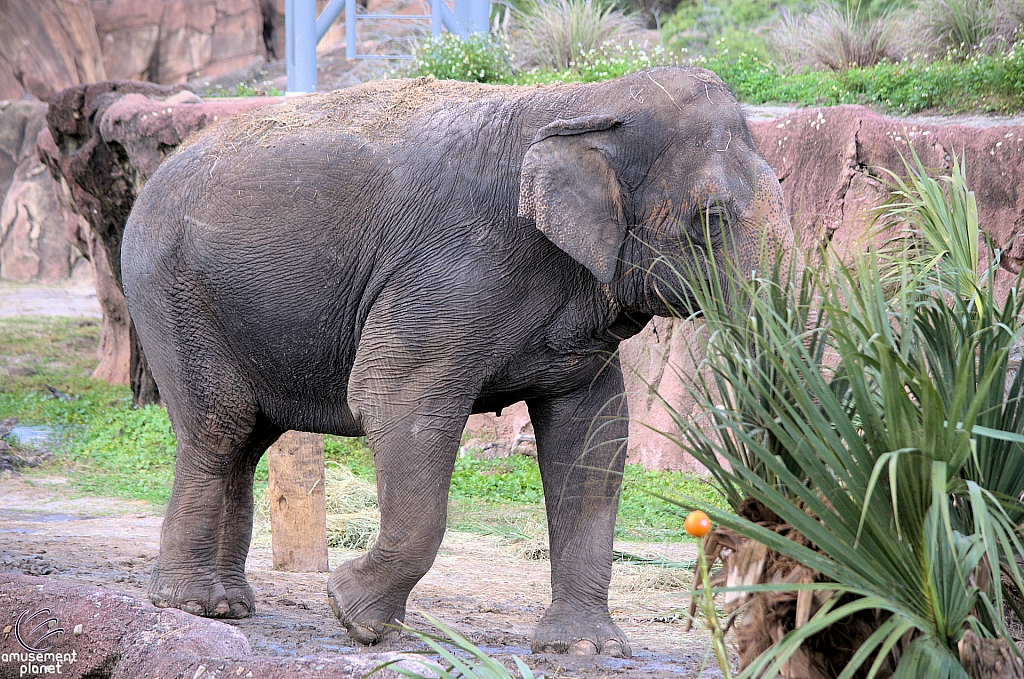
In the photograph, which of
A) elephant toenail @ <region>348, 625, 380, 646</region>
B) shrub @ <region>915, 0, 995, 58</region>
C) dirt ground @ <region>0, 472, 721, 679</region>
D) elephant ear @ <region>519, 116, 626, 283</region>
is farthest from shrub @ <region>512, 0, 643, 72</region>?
elephant toenail @ <region>348, 625, 380, 646</region>

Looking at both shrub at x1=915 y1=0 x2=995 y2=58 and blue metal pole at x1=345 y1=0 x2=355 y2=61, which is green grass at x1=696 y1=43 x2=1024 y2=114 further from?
blue metal pole at x1=345 y1=0 x2=355 y2=61

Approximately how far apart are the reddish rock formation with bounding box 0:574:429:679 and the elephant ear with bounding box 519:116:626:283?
5.20ft

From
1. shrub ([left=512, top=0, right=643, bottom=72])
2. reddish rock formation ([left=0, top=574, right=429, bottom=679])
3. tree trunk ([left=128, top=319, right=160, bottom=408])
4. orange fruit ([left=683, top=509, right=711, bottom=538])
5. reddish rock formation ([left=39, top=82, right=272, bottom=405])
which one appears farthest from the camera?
shrub ([left=512, top=0, right=643, bottom=72])

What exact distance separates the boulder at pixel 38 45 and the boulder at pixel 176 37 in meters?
1.72

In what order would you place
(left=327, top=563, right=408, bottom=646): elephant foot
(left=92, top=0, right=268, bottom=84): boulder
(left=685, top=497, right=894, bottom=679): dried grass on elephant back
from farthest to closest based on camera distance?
1. (left=92, top=0, right=268, bottom=84): boulder
2. (left=327, top=563, right=408, bottom=646): elephant foot
3. (left=685, top=497, right=894, bottom=679): dried grass on elephant back

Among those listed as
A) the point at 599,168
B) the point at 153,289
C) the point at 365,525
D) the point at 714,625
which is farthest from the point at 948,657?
the point at 365,525

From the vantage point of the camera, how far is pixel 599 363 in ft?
15.6

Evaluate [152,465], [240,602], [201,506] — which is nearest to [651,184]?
[201,506]

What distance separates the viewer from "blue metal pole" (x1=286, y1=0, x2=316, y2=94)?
13.8 m

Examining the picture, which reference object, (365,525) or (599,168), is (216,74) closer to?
(365,525)

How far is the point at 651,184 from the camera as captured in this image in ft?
14.3

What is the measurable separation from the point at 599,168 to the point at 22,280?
60.6ft

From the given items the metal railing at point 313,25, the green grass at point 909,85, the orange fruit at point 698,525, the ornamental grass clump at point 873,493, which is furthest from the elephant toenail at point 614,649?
the metal railing at point 313,25

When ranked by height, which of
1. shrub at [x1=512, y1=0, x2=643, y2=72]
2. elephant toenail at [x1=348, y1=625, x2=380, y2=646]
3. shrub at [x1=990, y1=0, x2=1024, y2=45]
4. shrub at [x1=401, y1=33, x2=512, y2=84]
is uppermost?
shrub at [x1=990, y1=0, x2=1024, y2=45]
